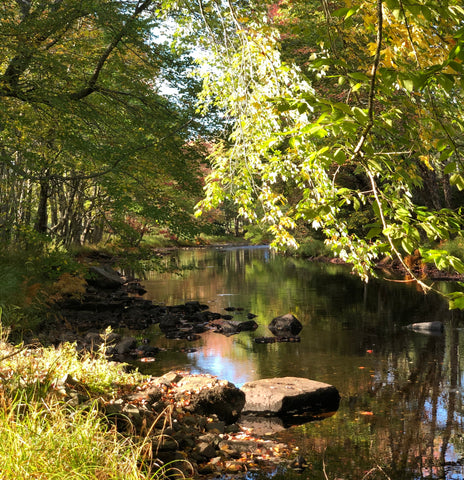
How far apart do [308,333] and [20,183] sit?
12.3m

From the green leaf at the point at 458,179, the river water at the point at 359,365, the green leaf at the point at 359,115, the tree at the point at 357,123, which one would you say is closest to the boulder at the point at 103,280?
the river water at the point at 359,365

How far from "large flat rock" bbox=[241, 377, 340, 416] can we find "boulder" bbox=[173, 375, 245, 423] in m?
0.21

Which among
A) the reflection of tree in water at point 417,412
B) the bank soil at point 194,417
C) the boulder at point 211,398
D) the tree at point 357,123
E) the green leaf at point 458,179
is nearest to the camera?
the tree at point 357,123

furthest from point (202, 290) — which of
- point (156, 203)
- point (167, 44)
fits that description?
point (167, 44)

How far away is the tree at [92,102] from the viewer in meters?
9.73

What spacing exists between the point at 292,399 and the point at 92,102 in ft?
30.9

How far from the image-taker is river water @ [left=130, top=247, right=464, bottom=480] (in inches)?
212

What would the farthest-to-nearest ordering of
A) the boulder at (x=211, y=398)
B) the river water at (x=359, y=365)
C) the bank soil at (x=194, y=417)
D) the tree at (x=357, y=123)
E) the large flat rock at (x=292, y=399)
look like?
the large flat rock at (x=292, y=399) → the boulder at (x=211, y=398) → the river water at (x=359, y=365) → the bank soil at (x=194, y=417) → the tree at (x=357, y=123)

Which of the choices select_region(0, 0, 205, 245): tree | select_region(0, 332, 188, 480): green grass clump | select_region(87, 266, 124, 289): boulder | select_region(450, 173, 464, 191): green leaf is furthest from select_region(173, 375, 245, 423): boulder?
select_region(87, 266, 124, 289): boulder

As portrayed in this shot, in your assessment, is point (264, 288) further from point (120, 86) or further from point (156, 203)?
point (120, 86)

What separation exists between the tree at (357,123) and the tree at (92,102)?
5.57 metres

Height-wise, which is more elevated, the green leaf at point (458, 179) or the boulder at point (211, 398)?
the green leaf at point (458, 179)

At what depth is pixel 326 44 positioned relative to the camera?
289 cm

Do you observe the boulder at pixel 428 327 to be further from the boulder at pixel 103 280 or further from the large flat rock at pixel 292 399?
the boulder at pixel 103 280
